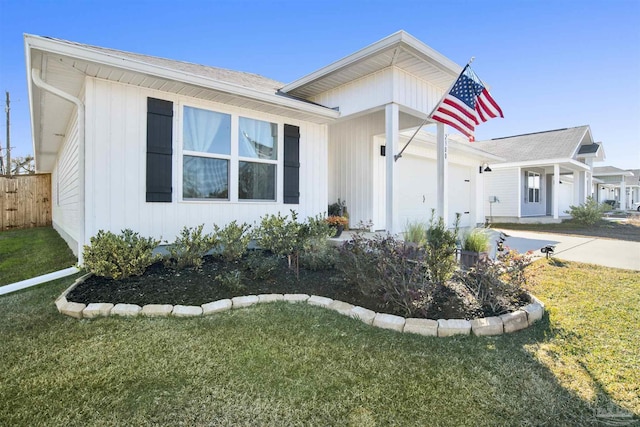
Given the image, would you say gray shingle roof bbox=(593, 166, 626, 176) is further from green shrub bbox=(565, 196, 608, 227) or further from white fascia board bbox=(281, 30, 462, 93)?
white fascia board bbox=(281, 30, 462, 93)

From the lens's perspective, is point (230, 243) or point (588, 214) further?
point (588, 214)

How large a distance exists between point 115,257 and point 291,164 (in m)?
3.36

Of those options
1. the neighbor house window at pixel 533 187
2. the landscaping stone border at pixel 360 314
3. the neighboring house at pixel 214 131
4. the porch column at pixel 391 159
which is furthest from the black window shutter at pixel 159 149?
the neighbor house window at pixel 533 187

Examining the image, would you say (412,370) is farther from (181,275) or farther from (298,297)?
(181,275)

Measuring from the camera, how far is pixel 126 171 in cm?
434

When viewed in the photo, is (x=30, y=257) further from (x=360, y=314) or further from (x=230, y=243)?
(x=360, y=314)

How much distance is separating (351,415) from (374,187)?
6150 mm

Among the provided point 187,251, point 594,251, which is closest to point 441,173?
point 594,251

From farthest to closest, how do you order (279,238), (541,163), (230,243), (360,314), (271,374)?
(541,163)
(279,238)
(230,243)
(360,314)
(271,374)

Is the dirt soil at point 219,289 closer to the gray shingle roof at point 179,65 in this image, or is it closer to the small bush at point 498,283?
the small bush at point 498,283

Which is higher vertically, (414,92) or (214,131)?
(414,92)

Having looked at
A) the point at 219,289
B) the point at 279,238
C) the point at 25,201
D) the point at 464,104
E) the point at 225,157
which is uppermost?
the point at 464,104

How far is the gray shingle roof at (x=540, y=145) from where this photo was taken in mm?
13883

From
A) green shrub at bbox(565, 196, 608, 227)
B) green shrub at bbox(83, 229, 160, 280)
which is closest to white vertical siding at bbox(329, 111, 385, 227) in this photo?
green shrub at bbox(83, 229, 160, 280)
